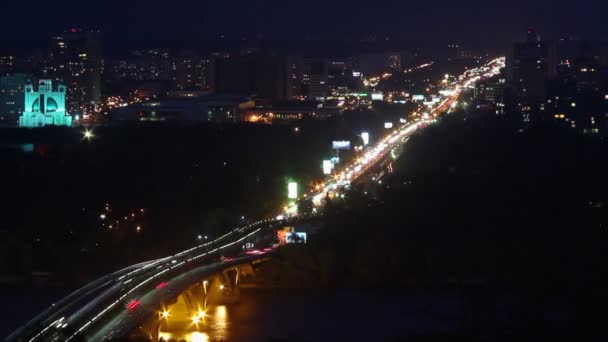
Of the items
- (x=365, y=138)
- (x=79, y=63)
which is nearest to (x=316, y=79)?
(x=79, y=63)

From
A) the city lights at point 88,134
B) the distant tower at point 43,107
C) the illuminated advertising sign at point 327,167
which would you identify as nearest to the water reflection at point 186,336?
the illuminated advertising sign at point 327,167

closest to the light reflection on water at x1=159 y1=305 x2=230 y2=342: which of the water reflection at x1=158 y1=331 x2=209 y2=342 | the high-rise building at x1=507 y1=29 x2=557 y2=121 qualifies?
the water reflection at x1=158 y1=331 x2=209 y2=342

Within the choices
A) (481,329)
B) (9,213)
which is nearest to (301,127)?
(9,213)

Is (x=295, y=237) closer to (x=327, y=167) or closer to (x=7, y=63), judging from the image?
(x=327, y=167)

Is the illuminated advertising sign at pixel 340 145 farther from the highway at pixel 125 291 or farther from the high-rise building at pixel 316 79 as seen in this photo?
the high-rise building at pixel 316 79

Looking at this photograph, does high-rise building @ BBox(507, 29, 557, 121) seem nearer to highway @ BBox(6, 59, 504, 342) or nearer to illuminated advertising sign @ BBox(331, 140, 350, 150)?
illuminated advertising sign @ BBox(331, 140, 350, 150)

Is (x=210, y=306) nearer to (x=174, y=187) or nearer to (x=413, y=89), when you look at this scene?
(x=174, y=187)
